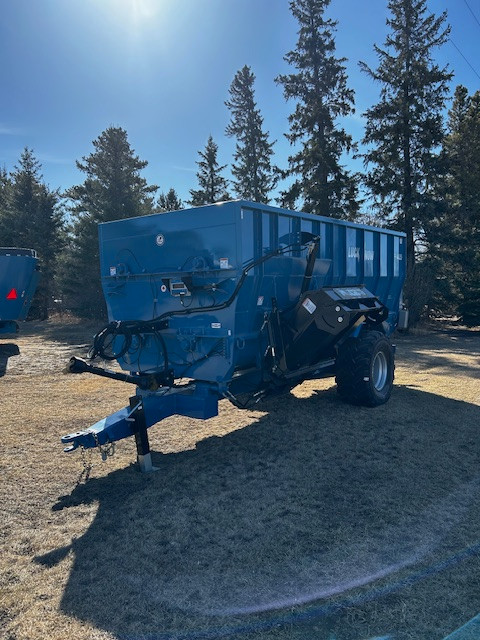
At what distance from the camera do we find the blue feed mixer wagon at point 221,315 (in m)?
5.52

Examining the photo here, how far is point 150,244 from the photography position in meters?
6.21

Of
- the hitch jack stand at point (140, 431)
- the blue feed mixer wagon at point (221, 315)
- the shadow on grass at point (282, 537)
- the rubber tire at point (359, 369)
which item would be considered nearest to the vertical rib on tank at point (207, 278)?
the blue feed mixer wagon at point (221, 315)

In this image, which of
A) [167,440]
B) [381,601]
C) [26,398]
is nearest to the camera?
[381,601]

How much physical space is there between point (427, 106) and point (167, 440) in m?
21.3

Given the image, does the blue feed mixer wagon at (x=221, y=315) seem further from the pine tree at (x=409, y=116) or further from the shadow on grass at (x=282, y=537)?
the pine tree at (x=409, y=116)

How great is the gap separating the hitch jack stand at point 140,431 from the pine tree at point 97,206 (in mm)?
19742

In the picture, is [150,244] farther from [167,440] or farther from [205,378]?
[167,440]

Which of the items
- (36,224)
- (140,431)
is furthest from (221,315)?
(36,224)

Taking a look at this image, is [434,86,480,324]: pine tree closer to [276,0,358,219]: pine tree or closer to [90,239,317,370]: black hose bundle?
[276,0,358,219]: pine tree

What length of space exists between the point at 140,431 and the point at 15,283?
1023cm

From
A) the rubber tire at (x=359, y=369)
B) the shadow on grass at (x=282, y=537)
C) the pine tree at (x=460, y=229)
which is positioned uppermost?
the pine tree at (x=460, y=229)

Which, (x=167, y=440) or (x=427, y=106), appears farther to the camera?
(x=427, y=106)

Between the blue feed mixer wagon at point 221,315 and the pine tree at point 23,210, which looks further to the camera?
the pine tree at point 23,210

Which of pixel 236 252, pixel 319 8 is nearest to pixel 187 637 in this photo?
pixel 236 252
